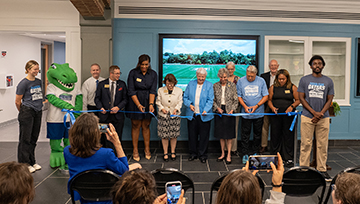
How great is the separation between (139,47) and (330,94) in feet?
11.3

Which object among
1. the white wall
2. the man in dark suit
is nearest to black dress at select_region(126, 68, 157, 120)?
the man in dark suit

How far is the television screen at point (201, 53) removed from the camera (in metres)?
5.69

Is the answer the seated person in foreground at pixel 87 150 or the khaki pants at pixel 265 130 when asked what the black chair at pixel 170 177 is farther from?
the khaki pants at pixel 265 130

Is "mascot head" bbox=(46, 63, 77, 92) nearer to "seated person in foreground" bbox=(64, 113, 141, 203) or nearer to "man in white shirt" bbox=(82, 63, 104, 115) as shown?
"man in white shirt" bbox=(82, 63, 104, 115)

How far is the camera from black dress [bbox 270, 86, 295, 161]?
15.5ft

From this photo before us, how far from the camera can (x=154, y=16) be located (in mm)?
5633

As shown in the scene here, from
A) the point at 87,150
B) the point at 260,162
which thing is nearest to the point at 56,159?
the point at 87,150

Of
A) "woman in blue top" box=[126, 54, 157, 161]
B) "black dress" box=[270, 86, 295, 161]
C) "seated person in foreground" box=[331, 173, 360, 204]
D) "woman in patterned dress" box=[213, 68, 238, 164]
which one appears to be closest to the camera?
"seated person in foreground" box=[331, 173, 360, 204]

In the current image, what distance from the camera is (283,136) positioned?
15.6 ft

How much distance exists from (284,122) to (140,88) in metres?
2.47

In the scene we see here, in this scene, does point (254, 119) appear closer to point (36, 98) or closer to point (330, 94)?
point (330, 94)

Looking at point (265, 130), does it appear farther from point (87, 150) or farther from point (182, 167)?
point (87, 150)

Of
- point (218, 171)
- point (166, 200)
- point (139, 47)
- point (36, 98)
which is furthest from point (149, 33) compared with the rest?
Answer: point (166, 200)

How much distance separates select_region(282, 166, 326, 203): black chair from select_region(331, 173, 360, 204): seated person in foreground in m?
0.71
